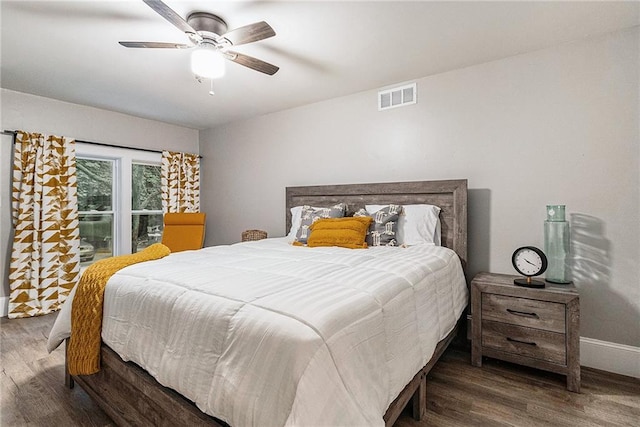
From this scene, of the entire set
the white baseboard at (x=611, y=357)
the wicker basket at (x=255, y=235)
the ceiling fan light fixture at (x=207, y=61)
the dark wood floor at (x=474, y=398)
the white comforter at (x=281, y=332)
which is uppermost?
the ceiling fan light fixture at (x=207, y=61)

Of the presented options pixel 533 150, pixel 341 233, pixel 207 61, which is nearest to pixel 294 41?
pixel 207 61

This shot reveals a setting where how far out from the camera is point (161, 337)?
4.49 ft

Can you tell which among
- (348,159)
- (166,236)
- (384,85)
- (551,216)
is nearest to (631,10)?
(551,216)

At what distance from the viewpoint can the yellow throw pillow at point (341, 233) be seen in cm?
272

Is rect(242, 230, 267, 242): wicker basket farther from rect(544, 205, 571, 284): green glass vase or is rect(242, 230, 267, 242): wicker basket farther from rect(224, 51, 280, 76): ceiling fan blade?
rect(544, 205, 571, 284): green glass vase

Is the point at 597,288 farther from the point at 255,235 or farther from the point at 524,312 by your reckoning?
the point at 255,235

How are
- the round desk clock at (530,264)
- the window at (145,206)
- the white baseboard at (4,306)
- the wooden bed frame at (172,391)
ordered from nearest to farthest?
the wooden bed frame at (172,391) < the round desk clock at (530,264) < the white baseboard at (4,306) < the window at (145,206)

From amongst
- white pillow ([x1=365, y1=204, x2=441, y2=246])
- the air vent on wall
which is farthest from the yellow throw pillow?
the air vent on wall

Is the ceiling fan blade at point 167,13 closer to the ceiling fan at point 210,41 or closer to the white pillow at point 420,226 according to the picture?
the ceiling fan at point 210,41

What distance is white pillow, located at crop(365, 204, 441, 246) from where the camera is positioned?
278 cm

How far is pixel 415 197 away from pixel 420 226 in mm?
348

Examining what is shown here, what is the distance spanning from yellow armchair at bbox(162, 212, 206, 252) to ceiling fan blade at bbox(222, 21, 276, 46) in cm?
268

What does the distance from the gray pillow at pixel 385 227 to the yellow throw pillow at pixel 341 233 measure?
7 centimetres

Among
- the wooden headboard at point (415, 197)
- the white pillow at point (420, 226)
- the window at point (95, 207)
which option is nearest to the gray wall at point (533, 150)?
the wooden headboard at point (415, 197)
